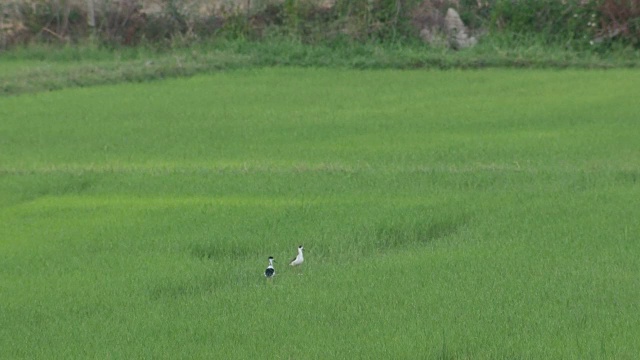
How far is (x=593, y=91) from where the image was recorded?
12.2 metres

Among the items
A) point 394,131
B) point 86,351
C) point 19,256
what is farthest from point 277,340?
point 394,131

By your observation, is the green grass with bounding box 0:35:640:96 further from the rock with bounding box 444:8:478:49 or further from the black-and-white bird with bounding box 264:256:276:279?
the black-and-white bird with bounding box 264:256:276:279

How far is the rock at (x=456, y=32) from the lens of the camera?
51.6 feet

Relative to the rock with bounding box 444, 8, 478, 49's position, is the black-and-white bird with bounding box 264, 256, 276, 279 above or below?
above

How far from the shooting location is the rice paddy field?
5371mm

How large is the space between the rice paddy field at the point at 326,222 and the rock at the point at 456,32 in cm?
273

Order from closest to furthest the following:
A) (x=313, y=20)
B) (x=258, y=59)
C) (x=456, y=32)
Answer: (x=258, y=59) → (x=456, y=32) → (x=313, y=20)

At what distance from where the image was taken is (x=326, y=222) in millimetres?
7480

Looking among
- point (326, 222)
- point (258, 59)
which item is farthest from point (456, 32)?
point (326, 222)

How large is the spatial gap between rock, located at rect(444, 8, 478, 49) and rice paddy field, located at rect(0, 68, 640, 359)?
107 inches

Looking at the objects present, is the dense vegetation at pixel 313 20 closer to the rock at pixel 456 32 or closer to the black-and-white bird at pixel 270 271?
the rock at pixel 456 32

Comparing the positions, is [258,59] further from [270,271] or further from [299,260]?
[270,271]

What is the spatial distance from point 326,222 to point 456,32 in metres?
9.04

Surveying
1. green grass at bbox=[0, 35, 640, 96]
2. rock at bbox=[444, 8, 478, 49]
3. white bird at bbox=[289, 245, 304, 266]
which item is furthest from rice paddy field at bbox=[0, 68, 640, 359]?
rock at bbox=[444, 8, 478, 49]
